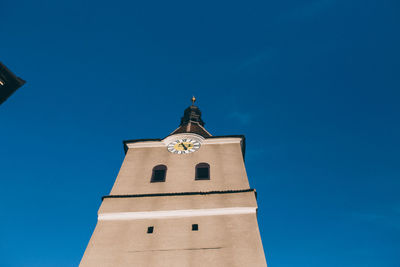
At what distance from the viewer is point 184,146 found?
21.0m

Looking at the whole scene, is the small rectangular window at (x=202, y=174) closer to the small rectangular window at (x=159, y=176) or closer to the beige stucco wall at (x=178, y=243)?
the small rectangular window at (x=159, y=176)

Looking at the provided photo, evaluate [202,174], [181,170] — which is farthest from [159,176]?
[202,174]

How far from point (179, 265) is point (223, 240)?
2.01 metres

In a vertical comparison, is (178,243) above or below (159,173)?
below

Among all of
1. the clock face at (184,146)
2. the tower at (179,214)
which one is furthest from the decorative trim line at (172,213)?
the clock face at (184,146)

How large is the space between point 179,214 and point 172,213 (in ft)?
1.03

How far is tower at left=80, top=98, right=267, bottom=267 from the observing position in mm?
12742

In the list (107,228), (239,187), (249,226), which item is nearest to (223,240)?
(249,226)

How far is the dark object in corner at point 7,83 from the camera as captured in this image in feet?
47.9

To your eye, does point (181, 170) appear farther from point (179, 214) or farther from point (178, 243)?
point (178, 243)

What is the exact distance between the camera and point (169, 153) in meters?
20.4

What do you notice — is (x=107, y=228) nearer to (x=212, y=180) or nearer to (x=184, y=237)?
(x=184, y=237)

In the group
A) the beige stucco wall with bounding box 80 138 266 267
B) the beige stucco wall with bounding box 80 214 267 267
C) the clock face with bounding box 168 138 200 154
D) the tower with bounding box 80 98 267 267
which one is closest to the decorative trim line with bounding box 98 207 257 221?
the tower with bounding box 80 98 267 267

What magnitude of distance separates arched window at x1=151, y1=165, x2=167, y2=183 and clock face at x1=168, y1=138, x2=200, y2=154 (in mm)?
1957
